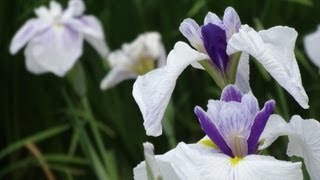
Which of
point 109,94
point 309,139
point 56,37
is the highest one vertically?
point 56,37

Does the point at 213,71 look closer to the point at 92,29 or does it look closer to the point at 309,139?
the point at 309,139

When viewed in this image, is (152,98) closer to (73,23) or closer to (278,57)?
(278,57)

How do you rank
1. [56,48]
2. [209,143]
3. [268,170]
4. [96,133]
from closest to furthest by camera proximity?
[268,170]
[209,143]
[96,133]
[56,48]

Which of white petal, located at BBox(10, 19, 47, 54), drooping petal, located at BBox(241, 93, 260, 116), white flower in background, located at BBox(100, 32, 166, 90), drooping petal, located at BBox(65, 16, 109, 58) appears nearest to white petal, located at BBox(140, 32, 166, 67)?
white flower in background, located at BBox(100, 32, 166, 90)

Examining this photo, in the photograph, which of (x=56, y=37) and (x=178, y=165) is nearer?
(x=178, y=165)

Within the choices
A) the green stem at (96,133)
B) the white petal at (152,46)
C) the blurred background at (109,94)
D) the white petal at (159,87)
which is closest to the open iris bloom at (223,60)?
the white petal at (159,87)

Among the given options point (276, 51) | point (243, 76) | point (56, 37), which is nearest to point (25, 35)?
point (56, 37)

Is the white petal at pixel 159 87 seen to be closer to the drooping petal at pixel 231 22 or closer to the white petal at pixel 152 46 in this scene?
the drooping petal at pixel 231 22
